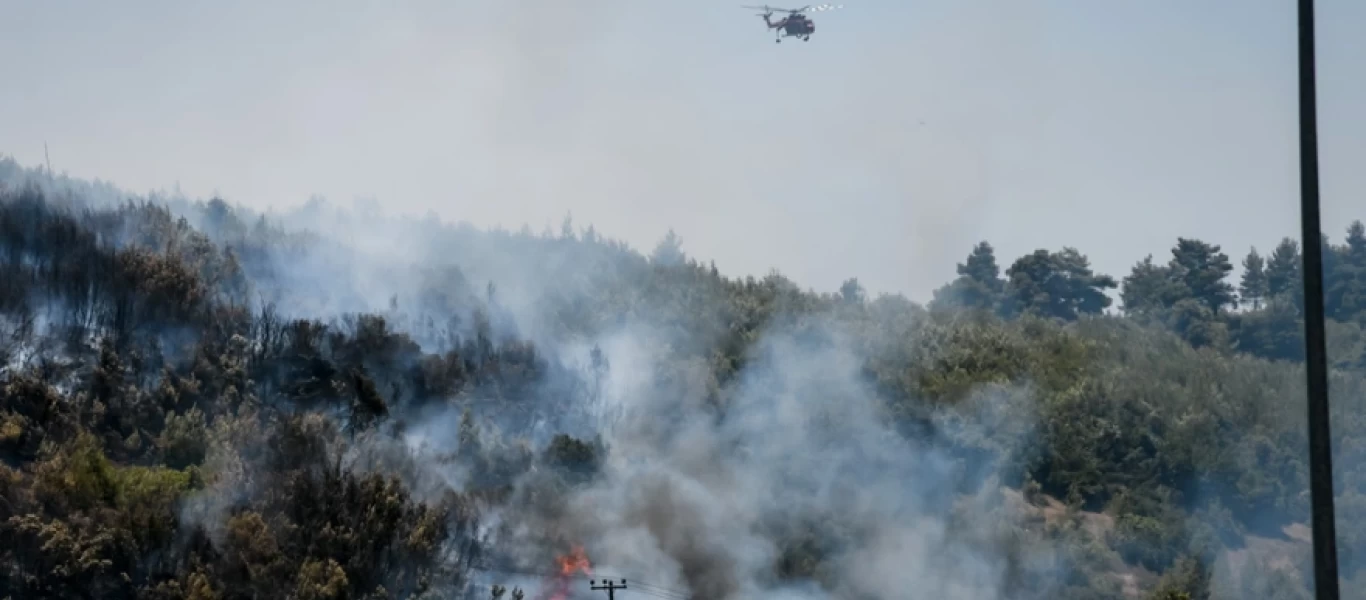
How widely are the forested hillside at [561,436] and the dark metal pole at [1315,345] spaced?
23256 mm

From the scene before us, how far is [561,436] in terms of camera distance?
4588 centimetres

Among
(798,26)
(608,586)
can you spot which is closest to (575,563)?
(608,586)

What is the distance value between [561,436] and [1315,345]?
33.2 meters

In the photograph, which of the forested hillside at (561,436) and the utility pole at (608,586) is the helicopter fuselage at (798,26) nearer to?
the forested hillside at (561,436)

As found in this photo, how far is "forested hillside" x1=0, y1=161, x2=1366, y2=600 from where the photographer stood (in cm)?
3488

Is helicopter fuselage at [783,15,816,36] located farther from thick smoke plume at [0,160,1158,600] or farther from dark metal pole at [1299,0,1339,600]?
dark metal pole at [1299,0,1339,600]

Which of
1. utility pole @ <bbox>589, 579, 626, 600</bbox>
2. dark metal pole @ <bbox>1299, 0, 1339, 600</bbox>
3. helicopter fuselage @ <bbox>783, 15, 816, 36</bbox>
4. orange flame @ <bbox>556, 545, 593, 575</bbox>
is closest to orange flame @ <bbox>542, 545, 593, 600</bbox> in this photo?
orange flame @ <bbox>556, 545, 593, 575</bbox>

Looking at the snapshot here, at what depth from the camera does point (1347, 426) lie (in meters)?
57.7

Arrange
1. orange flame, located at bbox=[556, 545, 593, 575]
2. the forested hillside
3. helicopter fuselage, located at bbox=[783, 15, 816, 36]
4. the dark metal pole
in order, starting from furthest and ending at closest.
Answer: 1. helicopter fuselage, located at bbox=[783, 15, 816, 36]
2. orange flame, located at bbox=[556, 545, 593, 575]
3. the forested hillside
4. the dark metal pole

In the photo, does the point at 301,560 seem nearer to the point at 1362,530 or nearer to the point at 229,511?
the point at 229,511

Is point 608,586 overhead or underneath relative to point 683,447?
underneath

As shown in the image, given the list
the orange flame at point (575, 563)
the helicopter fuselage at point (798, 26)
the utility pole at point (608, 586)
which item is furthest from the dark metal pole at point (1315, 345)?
the helicopter fuselage at point (798, 26)

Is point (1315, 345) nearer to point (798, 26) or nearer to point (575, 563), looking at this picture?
point (575, 563)

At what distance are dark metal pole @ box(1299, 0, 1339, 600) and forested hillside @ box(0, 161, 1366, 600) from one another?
76.3 feet
